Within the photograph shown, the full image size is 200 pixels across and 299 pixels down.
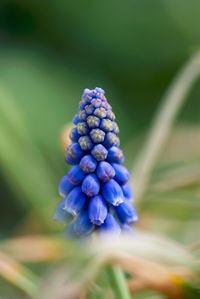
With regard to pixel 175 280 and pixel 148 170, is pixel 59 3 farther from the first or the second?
pixel 175 280

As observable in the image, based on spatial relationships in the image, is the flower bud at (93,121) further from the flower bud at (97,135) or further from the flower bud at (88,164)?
the flower bud at (88,164)

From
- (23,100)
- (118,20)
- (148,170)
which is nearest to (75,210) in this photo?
(148,170)

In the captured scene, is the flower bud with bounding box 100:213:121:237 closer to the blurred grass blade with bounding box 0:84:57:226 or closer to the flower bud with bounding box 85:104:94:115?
the flower bud with bounding box 85:104:94:115

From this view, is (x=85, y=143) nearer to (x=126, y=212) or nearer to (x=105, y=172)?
(x=105, y=172)

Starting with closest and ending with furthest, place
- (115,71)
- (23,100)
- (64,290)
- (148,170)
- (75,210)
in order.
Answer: (75,210) < (64,290) < (148,170) < (23,100) < (115,71)

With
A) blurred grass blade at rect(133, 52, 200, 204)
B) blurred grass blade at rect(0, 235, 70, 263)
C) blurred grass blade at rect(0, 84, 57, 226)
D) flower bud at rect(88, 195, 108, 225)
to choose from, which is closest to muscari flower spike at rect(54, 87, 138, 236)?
flower bud at rect(88, 195, 108, 225)

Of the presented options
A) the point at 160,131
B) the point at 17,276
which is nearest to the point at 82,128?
the point at 17,276
